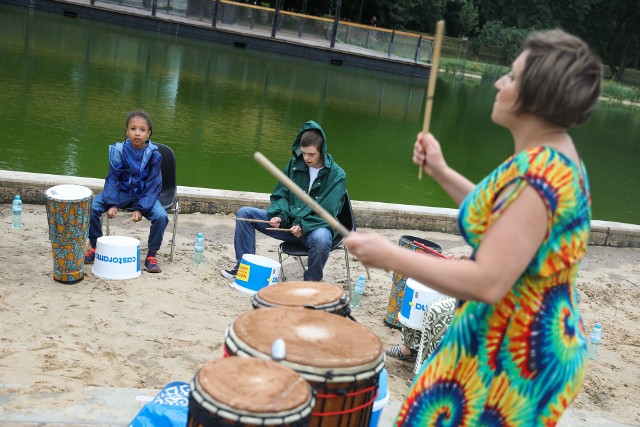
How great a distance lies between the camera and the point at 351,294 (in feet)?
19.7

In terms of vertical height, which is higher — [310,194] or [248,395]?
[248,395]

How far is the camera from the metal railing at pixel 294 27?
32.7m

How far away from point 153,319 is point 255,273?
0.96m

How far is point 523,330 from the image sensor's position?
6.27ft

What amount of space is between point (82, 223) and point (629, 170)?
1514 centimetres

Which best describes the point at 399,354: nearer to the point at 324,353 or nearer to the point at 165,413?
the point at 165,413

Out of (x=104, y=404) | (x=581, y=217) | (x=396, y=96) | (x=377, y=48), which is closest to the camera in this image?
(x=581, y=217)

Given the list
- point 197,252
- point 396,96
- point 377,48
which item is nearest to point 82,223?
point 197,252

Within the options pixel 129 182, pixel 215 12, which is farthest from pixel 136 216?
pixel 215 12

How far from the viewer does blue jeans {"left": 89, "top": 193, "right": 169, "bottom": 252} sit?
232 inches

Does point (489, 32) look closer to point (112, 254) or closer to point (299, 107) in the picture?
point (299, 107)

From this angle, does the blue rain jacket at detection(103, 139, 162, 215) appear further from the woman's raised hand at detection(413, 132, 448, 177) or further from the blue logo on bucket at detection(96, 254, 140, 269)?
the woman's raised hand at detection(413, 132, 448, 177)

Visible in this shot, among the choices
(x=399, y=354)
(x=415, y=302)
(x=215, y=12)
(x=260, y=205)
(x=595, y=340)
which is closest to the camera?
(x=415, y=302)

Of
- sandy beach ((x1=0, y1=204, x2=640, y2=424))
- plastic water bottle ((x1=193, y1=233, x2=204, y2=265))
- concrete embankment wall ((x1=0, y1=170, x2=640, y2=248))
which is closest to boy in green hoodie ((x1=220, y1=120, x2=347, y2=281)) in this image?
plastic water bottle ((x1=193, y1=233, x2=204, y2=265))
